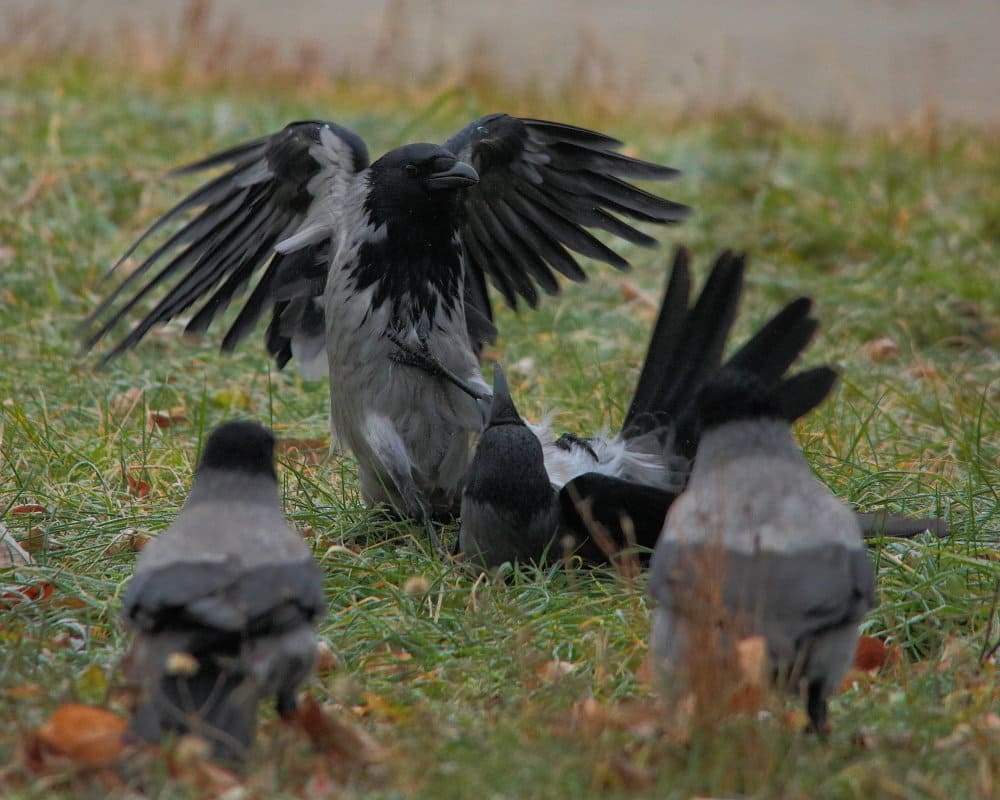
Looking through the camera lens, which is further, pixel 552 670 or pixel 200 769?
pixel 552 670

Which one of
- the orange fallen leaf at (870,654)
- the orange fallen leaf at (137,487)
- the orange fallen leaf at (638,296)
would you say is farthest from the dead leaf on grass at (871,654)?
the orange fallen leaf at (638,296)

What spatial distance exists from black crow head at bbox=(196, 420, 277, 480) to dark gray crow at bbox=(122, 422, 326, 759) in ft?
0.79

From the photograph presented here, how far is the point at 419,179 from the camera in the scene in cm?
469

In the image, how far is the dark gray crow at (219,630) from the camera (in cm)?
278

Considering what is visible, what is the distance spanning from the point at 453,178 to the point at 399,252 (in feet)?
1.05

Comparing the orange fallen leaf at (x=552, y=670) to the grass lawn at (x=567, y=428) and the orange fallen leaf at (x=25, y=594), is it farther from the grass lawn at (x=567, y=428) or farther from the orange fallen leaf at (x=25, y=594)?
the orange fallen leaf at (x=25, y=594)

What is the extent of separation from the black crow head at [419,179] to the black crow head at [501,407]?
2.16ft

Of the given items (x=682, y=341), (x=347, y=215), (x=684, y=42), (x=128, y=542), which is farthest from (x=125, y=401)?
(x=684, y=42)

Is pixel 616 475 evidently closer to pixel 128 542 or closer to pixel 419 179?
pixel 419 179

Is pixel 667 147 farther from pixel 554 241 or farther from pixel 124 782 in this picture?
pixel 124 782

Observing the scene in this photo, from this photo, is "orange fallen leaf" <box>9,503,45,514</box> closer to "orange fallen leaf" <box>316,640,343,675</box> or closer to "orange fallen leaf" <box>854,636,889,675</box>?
"orange fallen leaf" <box>316,640,343,675</box>

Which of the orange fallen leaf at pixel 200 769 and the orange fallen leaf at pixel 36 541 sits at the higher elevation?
the orange fallen leaf at pixel 200 769

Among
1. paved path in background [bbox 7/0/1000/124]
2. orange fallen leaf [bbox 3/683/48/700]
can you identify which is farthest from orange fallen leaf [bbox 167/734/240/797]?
paved path in background [bbox 7/0/1000/124]

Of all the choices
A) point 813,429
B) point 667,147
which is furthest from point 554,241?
point 667,147
